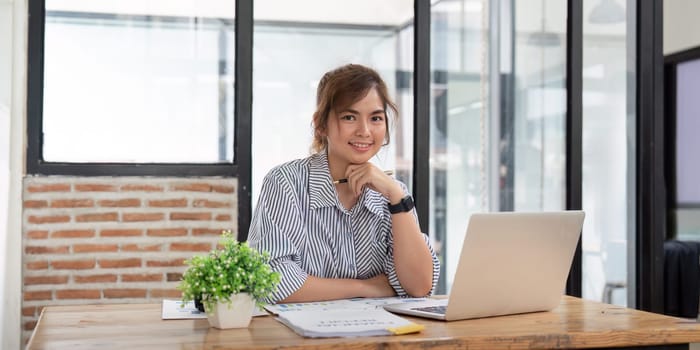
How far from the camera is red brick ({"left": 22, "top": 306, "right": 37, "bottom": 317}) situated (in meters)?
3.59

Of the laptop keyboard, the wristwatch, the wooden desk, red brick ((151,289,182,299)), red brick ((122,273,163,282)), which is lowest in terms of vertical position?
red brick ((151,289,182,299))

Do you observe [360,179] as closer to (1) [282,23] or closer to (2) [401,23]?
(1) [282,23]

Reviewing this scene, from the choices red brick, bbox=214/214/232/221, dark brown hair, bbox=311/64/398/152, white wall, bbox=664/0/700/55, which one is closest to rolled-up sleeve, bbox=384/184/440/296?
dark brown hair, bbox=311/64/398/152

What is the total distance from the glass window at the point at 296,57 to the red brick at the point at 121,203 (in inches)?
21.7

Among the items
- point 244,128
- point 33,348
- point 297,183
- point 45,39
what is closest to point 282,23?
point 244,128

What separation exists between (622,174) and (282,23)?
205cm

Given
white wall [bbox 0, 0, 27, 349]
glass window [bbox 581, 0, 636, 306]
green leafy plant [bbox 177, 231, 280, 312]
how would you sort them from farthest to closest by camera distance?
1. glass window [bbox 581, 0, 636, 306]
2. white wall [bbox 0, 0, 27, 349]
3. green leafy plant [bbox 177, 231, 280, 312]

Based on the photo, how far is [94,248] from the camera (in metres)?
3.69

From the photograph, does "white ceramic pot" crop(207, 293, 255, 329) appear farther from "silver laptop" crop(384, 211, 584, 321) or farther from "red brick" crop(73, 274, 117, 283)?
"red brick" crop(73, 274, 117, 283)

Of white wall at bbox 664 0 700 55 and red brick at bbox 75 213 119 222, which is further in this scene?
white wall at bbox 664 0 700 55

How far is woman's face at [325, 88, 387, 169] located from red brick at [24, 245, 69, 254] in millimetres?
1647

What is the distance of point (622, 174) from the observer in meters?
4.58

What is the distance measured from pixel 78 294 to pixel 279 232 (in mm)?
1729

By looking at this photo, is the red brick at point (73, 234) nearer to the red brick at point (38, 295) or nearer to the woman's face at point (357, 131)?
the red brick at point (38, 295)
